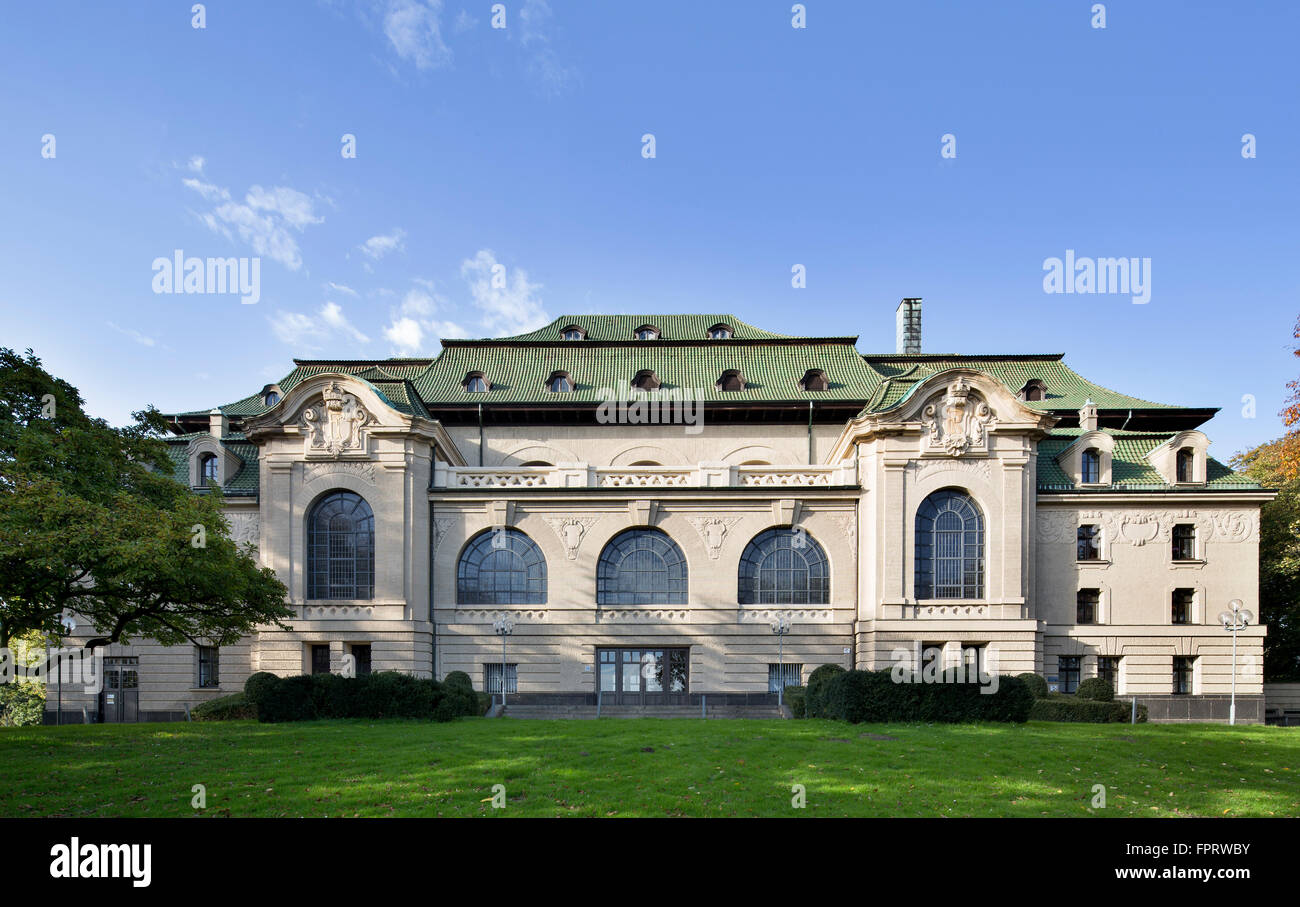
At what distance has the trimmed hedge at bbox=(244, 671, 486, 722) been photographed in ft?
80.3

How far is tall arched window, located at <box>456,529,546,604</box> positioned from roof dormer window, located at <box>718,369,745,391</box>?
14.1 m

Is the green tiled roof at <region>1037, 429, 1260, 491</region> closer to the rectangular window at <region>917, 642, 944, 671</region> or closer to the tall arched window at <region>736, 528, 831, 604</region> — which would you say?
the rectangular window at <region>917, 642, 944, 671</region>

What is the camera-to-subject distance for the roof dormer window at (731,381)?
41.8 metres

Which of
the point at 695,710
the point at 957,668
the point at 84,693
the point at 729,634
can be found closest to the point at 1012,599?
the point at 957,668

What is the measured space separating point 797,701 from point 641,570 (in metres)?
9.59

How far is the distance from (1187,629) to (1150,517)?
17.1ft

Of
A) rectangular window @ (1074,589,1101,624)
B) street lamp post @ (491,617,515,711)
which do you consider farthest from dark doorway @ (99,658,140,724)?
rectangular window @ (1074,589,1101,624)

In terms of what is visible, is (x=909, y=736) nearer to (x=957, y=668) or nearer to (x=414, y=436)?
→ (x=957, y=668)

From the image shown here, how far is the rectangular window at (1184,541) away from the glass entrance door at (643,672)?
2325cm

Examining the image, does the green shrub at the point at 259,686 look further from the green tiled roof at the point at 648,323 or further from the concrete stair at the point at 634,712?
the green tiled roof at the point at 648,323

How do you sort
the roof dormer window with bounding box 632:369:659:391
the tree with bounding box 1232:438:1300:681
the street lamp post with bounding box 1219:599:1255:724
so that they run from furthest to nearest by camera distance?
the roof dormer window with bounding box 632:369:659:391 → the tree with bounding box 1232:438:1300:681 → the street lamp post with bounding box 1219:599:1255:724

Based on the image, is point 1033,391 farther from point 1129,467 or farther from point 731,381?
point 731,381

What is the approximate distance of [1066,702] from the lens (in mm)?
26859

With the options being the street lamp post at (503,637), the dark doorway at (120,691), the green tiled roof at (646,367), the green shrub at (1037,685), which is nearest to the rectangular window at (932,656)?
the green shrub at (1037,685)
